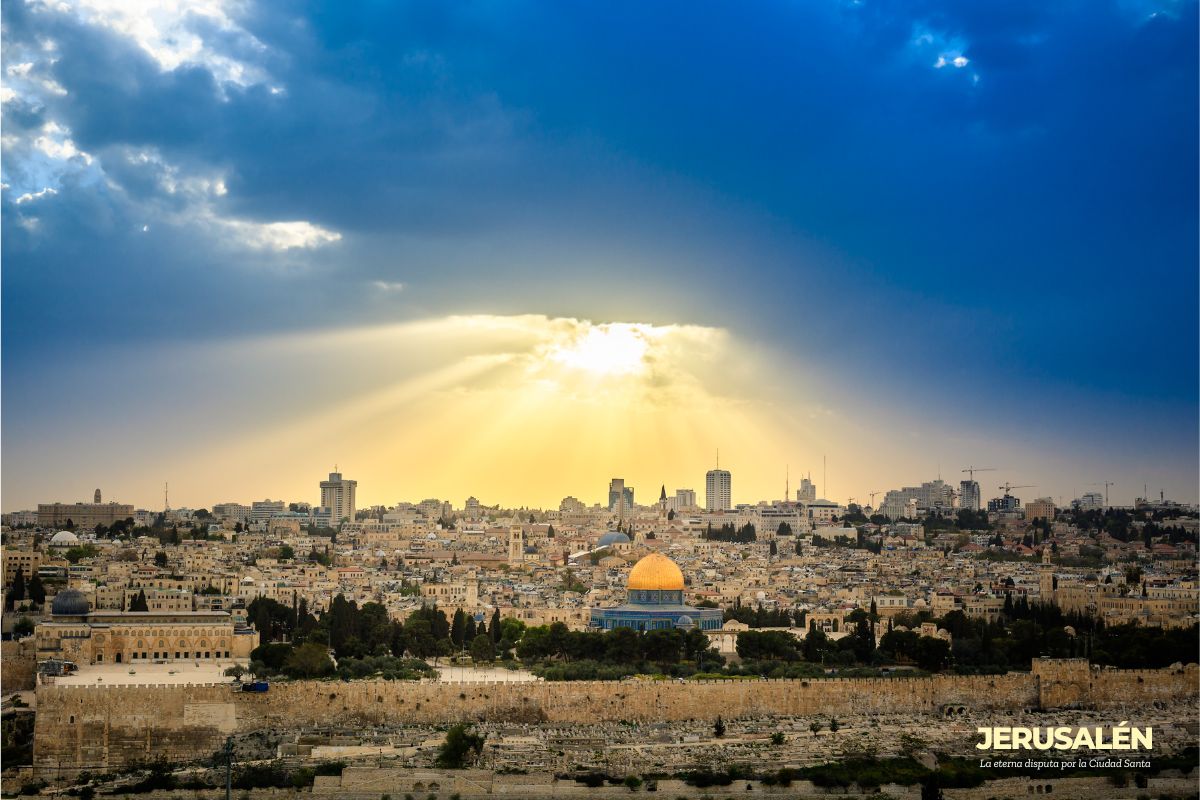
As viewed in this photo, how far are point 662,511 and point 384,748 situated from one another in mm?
62227

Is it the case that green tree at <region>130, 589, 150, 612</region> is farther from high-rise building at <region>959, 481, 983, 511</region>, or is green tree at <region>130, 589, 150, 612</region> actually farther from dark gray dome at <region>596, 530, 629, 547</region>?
high-rise building at <region>959, 481, 983, 511</region>

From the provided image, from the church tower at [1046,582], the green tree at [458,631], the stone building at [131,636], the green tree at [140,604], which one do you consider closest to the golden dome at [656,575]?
the green tree at [458,631]

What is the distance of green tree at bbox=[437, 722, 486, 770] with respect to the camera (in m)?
20.7

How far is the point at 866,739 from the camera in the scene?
22844mm

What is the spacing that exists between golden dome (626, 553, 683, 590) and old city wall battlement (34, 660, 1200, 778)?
11.6 m

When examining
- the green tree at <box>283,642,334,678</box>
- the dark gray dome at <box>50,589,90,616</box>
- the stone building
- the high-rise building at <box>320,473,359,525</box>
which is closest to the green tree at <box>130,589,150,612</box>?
the stone building

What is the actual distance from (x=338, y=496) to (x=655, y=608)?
4938 centimetres

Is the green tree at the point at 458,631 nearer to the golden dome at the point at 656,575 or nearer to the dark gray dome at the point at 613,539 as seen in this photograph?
the golden dome at the point at 656,575

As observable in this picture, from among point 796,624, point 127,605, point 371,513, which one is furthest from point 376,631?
point 371,513

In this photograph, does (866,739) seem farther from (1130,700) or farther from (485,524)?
(485,524)

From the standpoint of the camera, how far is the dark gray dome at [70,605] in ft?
93.6

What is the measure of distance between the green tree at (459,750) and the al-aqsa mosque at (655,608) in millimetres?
13316

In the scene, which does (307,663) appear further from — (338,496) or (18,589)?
(338,496)

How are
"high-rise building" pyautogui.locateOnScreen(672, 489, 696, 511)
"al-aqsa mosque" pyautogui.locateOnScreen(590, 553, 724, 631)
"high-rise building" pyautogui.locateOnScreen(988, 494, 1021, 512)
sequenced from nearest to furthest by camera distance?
"al-aqsa mosque" pyautogui.locateOnScreen(590, 553, 724, 631) → "high-rise building" pyautogui.locateOnScreen(988, 494, 1021, 512) → "high-rise building" pyautogui.locateOnScreen(672, 489, 696, 511)
